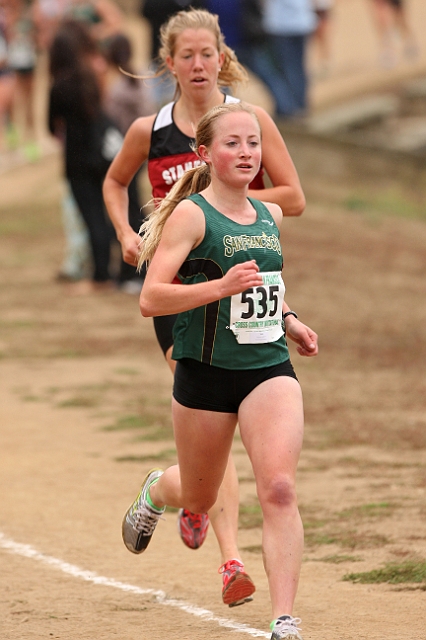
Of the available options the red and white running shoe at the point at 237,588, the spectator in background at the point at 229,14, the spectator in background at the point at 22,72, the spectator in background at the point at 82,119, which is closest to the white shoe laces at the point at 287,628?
the red and white running shoe at the point at 237,588

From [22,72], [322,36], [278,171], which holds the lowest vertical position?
[22,72]

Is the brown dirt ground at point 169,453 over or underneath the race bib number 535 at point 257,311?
underneath

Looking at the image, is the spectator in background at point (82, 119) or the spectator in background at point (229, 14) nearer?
the spectator in background at point (82, 119)

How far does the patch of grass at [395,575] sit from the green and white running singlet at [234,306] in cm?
152

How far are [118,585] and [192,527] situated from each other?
0.44 meters

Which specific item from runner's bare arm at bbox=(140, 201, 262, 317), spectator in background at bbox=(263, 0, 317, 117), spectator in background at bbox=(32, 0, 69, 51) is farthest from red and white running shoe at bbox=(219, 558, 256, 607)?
spectator in background at bbox=(32, 0, 69, 51)

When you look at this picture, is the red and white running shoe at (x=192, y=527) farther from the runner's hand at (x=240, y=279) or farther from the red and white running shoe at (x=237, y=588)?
the runner's hand at (x=240, y=279)

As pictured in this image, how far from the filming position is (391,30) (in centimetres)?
2253

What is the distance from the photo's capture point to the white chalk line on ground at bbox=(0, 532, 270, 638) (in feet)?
16.3

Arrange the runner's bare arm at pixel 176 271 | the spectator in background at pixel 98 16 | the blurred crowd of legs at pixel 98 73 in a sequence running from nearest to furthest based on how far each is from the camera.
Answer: the runner's bare arm at pixel 176 271 → the blurred crowd of legs at pixel 98 73 → the spectator in background at pixel 98 16

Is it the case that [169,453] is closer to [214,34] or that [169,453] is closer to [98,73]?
[214,34]

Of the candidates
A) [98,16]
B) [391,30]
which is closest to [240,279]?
[98,16]

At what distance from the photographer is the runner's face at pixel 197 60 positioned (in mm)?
5348

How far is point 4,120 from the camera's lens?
59.9 ft
